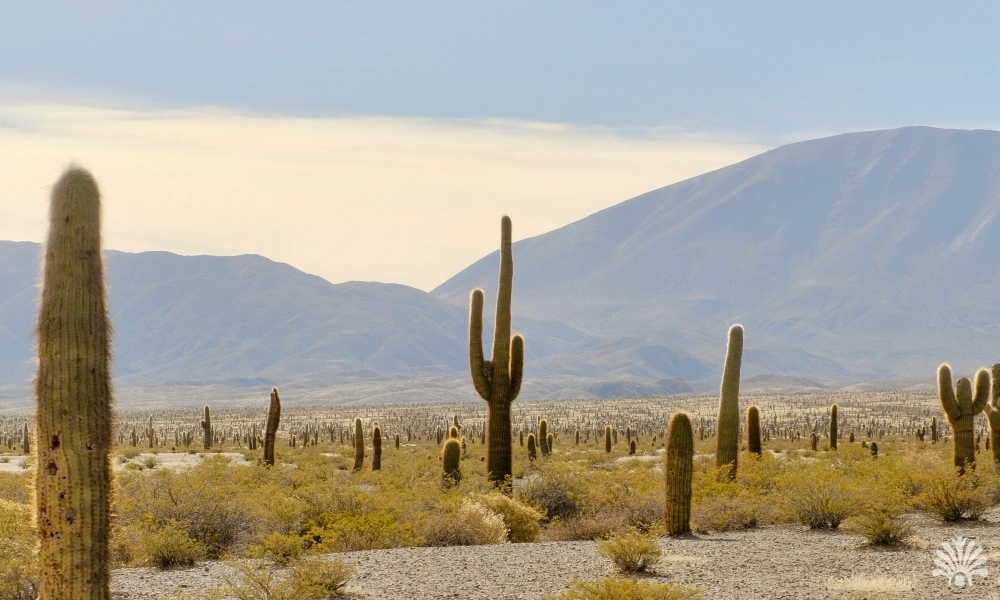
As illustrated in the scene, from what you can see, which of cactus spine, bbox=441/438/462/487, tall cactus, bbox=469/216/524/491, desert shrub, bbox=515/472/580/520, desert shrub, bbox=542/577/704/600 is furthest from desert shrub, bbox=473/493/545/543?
desert shrub, bbox=542/577/704/600

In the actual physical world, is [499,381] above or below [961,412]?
above

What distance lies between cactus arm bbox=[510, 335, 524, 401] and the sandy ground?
6504mm

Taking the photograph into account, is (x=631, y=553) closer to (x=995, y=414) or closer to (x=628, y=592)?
(x=628, y=592)

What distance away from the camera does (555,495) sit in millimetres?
20953

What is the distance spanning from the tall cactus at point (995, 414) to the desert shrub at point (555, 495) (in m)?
10.9

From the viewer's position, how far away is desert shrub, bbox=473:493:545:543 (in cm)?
1806

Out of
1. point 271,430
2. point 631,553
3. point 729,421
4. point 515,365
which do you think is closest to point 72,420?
point 631,553

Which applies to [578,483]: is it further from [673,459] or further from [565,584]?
[565,584]

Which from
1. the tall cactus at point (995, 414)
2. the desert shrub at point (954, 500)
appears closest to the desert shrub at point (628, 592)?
the desert shrub at point (954, 500)

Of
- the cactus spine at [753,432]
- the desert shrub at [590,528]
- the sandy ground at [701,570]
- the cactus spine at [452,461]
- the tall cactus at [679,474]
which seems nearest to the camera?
the sandy ground at [701,570]

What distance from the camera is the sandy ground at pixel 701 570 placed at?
1223cm

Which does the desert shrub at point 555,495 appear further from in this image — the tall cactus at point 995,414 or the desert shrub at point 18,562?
the tall cactus at point 995,414

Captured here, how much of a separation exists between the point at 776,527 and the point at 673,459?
269 centimetres

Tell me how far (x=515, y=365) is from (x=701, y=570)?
9.92 meters
